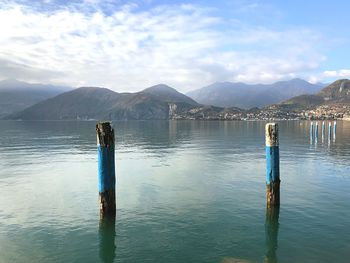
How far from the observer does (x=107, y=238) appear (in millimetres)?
19312

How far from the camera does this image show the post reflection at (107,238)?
1731 centimetres

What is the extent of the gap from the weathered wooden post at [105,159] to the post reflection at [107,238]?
3.82 feet

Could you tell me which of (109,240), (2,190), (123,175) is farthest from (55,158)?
(109,240)

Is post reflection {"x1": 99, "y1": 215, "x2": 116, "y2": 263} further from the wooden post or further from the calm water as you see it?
the wooden post

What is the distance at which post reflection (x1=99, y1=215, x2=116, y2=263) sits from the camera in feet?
56.8

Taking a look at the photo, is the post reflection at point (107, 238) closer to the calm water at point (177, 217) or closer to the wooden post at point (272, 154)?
the calm water at point (177, 217)

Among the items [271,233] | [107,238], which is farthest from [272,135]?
[107,238]

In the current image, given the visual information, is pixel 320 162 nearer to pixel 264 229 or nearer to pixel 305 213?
pixel 305 213

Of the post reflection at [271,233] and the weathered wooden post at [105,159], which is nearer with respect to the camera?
the post reflection at [271,233]

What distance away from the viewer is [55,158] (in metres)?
52.3

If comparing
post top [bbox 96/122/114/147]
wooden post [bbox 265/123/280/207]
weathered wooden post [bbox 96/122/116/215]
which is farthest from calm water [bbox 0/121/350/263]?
post top [bbox 96/122/114/147]

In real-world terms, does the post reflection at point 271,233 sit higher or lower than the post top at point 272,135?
lower

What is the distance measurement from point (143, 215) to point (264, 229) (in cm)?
756

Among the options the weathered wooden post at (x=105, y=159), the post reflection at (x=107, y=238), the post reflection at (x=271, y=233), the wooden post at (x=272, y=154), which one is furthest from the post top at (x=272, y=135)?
the post reflection at (x=107, y=238)
